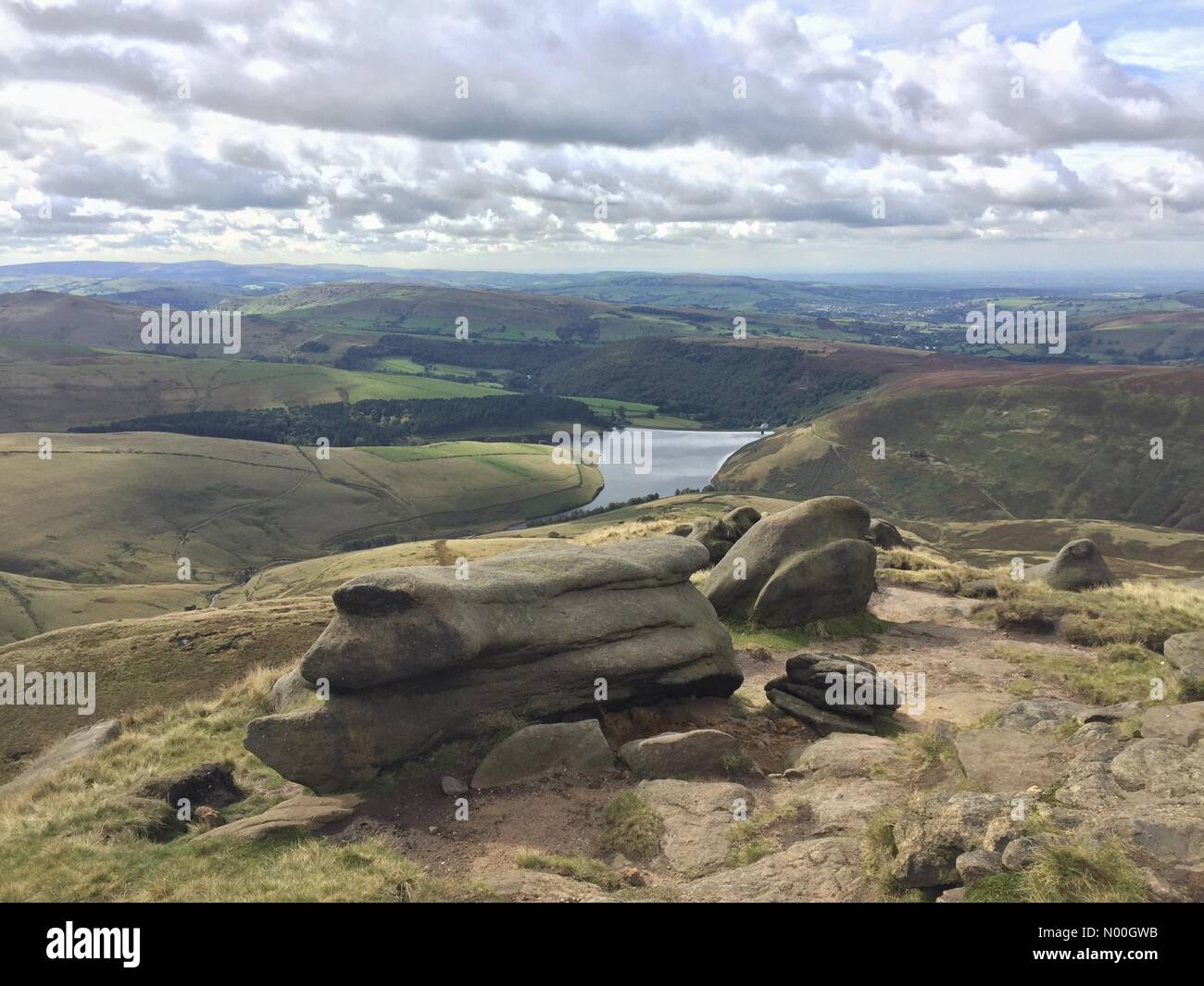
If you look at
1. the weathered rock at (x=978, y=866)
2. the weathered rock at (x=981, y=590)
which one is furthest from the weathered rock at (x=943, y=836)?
the weathered rock at (x=981, y=590)

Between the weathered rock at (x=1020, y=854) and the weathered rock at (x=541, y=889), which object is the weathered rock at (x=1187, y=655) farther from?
the weathered rock at (x=541, y=889)

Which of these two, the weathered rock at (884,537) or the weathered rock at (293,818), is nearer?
the weathered rock at (293,818)

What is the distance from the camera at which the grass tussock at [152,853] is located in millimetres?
12625

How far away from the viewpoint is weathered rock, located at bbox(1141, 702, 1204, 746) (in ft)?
46.5

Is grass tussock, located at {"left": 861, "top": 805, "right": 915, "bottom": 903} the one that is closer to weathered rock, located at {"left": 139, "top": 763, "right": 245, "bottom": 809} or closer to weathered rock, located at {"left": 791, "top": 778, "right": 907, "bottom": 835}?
weathered rock, located at {"left": 791, "top": 778, "right": 907, "bottom": 835}

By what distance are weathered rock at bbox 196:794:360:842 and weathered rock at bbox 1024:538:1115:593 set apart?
32.3 metres

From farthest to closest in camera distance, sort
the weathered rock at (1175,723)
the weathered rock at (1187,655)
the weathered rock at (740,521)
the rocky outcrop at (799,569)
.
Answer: the weathered rock at (740,521)
the rocky outcrop at (799,569)
the weathered rock at (1187,655)
the weathered rock at (1175,723)

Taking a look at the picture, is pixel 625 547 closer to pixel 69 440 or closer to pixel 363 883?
pixel 363 883

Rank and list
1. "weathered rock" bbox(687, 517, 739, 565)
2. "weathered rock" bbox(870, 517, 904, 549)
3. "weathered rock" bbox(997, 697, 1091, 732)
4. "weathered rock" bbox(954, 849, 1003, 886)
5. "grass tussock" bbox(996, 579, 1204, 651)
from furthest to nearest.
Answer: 1. "weathered rock" bbox(870, 517, 904, 549)
2. "weathered rock" bbox(687, 517, 739, 565)
3. "grass tussock" bbox(996, 579, 1204, 651)
4. "weathered rock" bbox(997, 697, 1091, 732)
5. "weathered rock" bbox(954, 849, 1003, 886)

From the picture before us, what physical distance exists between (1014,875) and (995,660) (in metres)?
17.9

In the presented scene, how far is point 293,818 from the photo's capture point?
51.2ft

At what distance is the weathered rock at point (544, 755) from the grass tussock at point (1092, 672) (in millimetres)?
13674

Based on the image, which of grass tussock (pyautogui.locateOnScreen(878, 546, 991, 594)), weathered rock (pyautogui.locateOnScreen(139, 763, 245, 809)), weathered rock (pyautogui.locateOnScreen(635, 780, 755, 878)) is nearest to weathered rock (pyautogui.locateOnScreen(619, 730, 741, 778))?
weathered rock (pyautogui.locateOnScreen(635, 780, 755, 878))
